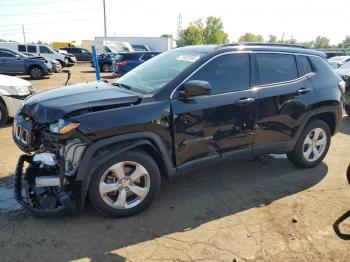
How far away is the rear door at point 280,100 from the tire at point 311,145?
233 millimetres

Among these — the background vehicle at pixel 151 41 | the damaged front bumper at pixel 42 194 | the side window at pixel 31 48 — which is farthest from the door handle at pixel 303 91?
the background vehicle at pixel 151 41

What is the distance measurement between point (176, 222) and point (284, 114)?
2.13 meters

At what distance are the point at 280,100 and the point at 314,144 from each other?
3.80 feet

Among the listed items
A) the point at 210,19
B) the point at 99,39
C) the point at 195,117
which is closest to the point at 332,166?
the point at 195,117

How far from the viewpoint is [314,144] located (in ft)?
16.7

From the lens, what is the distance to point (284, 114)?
453cm

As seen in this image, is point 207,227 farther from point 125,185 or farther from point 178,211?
point 125,185

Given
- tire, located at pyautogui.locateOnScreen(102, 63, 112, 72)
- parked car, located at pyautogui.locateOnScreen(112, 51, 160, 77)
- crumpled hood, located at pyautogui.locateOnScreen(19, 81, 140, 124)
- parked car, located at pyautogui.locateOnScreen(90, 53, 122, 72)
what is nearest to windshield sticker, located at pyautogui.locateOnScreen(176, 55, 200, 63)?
crumpled hood, located at pyautogui.locateOnScreen(19, 81, 140, 124)

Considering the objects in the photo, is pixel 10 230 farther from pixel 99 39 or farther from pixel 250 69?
pixel 99 39

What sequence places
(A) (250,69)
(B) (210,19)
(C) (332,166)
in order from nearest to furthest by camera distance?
(A) (250,69)
(C) (332,166)
(B) (210,19)

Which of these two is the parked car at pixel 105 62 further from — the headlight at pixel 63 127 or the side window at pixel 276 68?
the headlight at pixel 63 127

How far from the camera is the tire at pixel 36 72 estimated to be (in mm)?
17734

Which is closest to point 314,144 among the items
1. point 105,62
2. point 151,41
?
point 105,62

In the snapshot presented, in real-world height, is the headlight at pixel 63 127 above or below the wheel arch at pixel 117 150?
above
